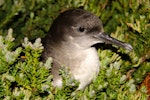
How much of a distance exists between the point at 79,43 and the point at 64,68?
0.77 meters

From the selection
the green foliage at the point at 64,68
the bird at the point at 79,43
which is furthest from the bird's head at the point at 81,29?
the green foliage at the point at 64,68

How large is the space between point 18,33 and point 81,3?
2.55ft

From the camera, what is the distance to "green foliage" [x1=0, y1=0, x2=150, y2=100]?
9.63 ft

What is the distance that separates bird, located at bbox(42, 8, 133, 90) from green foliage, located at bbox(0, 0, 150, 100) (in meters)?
0.12

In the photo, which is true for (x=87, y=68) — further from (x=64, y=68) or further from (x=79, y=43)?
(x=64, y=68)

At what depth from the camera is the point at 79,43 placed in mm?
3664

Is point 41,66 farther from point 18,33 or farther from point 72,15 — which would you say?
point 18,33

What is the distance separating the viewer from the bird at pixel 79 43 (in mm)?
3596

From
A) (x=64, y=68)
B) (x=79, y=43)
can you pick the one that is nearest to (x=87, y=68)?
(x=79, y=43)

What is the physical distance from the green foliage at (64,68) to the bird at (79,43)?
120mm

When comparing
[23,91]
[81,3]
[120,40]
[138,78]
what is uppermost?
[81,3]

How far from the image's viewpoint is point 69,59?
143 inches

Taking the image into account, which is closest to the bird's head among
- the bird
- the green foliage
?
the bird

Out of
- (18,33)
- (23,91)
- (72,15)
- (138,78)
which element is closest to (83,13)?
(72,15)
